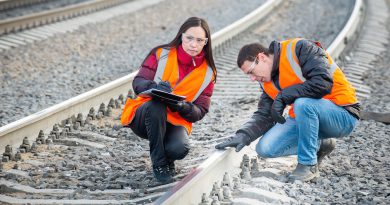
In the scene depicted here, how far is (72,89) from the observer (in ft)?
29.9

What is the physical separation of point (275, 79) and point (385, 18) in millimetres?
11169

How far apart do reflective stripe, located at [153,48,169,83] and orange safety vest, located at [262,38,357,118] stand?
29.3 inches

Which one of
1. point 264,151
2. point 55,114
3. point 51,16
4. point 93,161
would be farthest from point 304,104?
point 51,16

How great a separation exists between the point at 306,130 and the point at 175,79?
103cm

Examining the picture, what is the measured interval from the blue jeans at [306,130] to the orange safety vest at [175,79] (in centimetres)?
61

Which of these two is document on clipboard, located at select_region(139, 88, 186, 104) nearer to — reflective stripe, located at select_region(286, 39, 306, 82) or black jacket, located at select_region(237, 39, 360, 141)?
black jacket, located at select_region(237, 39, 360, 141)

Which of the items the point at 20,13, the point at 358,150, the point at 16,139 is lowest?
the point at 358,150

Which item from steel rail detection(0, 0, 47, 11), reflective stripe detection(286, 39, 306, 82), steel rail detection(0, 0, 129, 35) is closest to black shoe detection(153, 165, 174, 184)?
reflective stripe detection(286, 39, 306, 82)

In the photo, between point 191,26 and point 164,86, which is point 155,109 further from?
point 191,26

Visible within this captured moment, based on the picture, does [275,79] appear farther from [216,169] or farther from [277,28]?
[277,28]

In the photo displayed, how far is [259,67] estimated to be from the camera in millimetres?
5574

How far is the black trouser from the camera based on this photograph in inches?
224

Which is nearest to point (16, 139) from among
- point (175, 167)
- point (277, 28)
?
point (175, 167)

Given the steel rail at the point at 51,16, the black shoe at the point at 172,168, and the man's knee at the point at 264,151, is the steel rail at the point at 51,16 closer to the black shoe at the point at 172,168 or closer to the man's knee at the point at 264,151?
the black shoe at the point at 172,168
